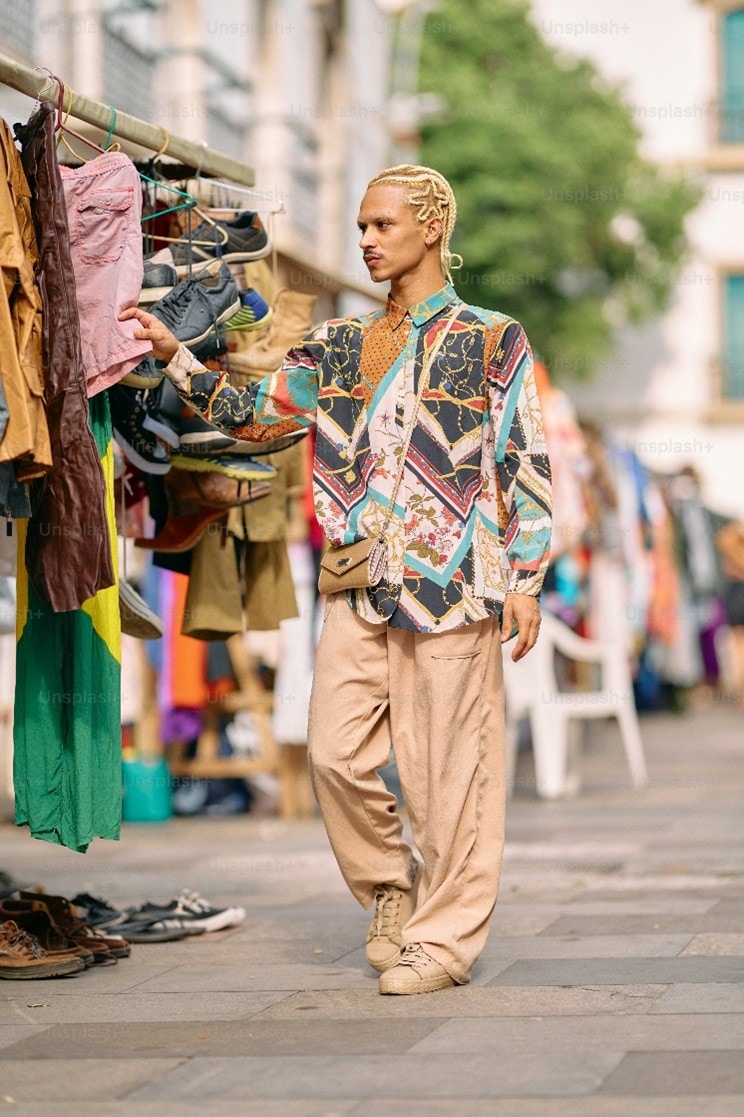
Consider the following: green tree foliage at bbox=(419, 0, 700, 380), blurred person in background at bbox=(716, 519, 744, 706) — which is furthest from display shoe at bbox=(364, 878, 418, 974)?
green tree foliage at bbox=(419, 0, 700, 380)

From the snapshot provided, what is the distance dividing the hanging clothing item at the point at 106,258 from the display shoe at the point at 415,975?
173 cm

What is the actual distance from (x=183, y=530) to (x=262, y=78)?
13228 mm

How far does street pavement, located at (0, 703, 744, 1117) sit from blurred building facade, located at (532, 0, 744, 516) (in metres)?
23.6

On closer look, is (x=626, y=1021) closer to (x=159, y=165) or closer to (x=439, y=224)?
(x=439, y=224)

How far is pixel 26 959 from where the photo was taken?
5539mm

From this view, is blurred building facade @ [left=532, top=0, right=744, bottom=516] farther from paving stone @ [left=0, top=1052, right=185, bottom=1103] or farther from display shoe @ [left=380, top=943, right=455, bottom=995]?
paving stone @ [left=0, top=1052, right=185, bottom=1103]

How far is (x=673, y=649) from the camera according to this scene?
712 inches

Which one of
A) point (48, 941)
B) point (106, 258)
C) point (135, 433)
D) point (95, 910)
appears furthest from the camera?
point (95, 910)

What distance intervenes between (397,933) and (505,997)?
→ 411mm

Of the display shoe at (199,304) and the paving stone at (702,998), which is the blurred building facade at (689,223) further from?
the paving stone at (702,998)

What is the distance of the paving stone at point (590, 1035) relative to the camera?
430 centimetres

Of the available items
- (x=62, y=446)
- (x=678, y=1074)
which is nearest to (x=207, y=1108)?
(x=678, y=1074)

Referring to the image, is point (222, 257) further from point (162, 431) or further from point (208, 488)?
point (208, 488)

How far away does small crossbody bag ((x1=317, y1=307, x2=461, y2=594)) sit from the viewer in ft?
16.7
